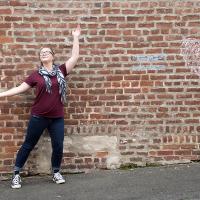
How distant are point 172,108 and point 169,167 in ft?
2.51

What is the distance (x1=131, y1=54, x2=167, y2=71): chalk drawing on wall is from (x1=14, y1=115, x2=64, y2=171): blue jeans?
1220 millimetres

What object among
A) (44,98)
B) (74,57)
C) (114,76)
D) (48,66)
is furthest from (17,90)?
(114,76)

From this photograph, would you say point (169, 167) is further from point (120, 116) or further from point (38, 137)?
point (38, 137)

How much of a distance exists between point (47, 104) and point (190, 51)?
199cm

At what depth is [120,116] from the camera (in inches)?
264

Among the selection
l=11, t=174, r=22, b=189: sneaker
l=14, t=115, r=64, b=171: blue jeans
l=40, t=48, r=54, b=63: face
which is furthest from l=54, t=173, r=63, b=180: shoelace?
l=40, t=48, r=54, b=63: face

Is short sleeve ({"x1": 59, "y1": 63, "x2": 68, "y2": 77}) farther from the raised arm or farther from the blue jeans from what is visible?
the blue jeans

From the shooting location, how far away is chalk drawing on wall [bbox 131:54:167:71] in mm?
6664

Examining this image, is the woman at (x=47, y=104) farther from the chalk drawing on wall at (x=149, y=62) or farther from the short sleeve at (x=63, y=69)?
the chalk drawing on wall at (x=149, y=62)

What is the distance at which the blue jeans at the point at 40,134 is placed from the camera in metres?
6.19

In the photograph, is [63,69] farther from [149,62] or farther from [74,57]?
[149,62]

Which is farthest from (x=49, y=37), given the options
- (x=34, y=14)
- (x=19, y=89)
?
(x=19, y=89)

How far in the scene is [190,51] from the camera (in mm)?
6715

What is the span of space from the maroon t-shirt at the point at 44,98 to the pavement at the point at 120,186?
0.88 m
